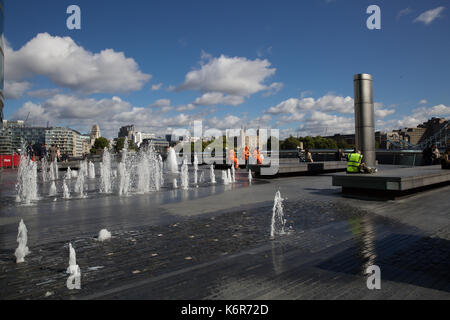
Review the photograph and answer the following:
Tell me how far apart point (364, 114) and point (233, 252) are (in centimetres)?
1399

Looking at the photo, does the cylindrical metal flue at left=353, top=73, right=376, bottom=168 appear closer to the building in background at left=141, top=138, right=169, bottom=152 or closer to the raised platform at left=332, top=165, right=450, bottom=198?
the raised platform at left=332, top=165, right=450, bottom=198

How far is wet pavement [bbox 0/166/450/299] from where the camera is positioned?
358 cm

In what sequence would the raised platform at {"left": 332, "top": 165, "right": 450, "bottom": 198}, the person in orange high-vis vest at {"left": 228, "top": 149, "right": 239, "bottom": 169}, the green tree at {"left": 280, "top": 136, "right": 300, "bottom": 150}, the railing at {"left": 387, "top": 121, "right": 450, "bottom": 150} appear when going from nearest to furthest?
the raised platform at {"left": 332, "top": 165, "right": 450, "bottom": 198}, the person in orange high-vis vest at {"left": 228, "top": 149, "right": 239, "bottom": 169}, the railing at {"left": 387, "top": 121, "right": 450, "bottom": 150}, the green tree at {"left": 280, "top": 136, "right": 300, "bottom": 150}

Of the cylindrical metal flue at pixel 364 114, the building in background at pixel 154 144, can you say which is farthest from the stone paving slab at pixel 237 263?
the building in background at pixel 154 144

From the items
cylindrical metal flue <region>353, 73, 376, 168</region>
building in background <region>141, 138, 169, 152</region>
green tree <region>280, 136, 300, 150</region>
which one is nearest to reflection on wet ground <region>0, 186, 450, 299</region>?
cylindrical metal flue <region>353, 73, 376, 168</region>

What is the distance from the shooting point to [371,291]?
3.47 metres

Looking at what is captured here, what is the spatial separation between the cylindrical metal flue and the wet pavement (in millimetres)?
8236

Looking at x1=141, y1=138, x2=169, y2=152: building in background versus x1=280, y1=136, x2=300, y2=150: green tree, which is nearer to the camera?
x1=141, y1=138, x2=169, y2=152: building in background

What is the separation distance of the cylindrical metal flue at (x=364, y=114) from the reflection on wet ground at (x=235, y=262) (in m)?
10.7

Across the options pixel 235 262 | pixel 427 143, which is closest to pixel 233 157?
pixel 235 262

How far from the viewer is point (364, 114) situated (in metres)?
16.5

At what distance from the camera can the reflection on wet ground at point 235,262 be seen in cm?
355

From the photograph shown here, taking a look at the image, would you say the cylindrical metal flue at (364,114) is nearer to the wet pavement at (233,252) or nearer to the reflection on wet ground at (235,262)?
the wet pavement at (233,252)
